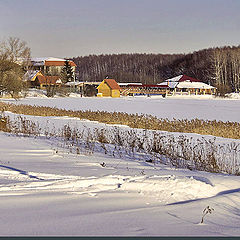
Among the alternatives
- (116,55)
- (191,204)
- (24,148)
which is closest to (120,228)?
(191,204)

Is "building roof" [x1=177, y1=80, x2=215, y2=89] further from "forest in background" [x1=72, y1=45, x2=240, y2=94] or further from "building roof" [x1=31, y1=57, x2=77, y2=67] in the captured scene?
"building roof" [x1=31, y1=57, x2=77, y2=67]

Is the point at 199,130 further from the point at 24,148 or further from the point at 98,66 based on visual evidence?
the point at 98,66

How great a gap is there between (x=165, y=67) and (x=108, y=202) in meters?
140

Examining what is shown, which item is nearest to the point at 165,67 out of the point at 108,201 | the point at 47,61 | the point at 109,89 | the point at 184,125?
the point at 47,61

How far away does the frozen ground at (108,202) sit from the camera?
10.5 ft

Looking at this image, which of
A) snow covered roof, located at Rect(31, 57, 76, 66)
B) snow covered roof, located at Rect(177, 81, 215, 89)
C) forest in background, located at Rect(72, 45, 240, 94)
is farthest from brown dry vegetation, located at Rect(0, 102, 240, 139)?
snow covered roof, located at Rect(31, 57, 76, 66)

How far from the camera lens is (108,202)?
4.11 meters

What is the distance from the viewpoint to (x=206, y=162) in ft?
25.6

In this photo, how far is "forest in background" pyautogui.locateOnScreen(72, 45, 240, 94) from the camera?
8806 cm

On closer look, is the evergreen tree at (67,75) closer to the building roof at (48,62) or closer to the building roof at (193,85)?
the building roof at (48,62)

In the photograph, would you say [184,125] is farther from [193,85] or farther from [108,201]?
[193,85]

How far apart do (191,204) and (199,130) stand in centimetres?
1107

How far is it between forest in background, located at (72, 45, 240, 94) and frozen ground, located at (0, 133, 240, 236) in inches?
2659

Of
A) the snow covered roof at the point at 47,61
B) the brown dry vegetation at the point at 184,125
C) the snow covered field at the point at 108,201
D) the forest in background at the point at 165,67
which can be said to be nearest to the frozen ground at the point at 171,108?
the brown dry vegetation at the point at 184,125
